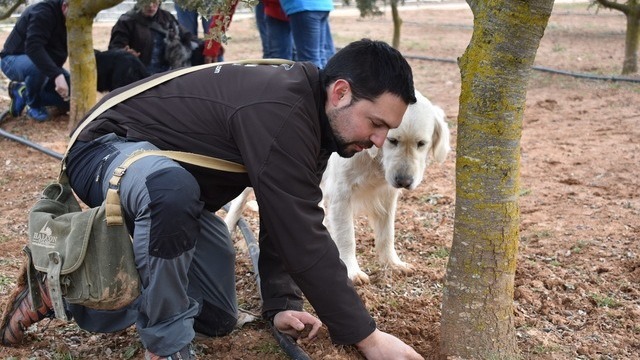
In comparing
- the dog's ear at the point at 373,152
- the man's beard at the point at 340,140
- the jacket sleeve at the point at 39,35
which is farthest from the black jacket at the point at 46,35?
the man's beard at the point at 340,140

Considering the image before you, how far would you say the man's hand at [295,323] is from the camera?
10.9 feet

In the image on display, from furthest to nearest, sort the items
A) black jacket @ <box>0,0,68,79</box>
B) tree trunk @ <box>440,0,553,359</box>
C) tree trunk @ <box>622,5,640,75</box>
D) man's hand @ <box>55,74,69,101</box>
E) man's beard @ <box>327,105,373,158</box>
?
tree trunk @ <box>622,5,640,75</box> → man's hand @ <box>55,74,69,101</box> → black jacket @ <box>0,0,68,79</box> → man's beard @ <box>327,105,373,158</box> → tree trunk @ <box>440,0,553,359</box>

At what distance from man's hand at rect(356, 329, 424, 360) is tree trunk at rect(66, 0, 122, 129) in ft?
17.0

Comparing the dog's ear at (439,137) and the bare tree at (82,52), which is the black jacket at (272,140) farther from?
the bare tree at (82,52)

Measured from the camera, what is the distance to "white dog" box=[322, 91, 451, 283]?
4168mm

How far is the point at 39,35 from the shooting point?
7.78 metres

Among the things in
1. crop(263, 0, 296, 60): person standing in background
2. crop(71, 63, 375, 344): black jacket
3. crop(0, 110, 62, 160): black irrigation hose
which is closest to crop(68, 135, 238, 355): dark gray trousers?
crop(71, 63, 375, 344): black jacket

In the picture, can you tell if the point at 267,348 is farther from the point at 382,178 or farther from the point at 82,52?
the point at 82,52

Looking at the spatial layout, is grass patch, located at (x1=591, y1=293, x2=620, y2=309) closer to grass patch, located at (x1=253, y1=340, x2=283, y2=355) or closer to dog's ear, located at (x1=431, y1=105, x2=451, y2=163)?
dog's ear, located at (x1=431, y1=105, x2=451, y2=163)

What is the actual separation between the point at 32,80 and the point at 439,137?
5.57 metres

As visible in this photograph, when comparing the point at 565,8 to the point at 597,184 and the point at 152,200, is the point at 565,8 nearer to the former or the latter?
the point at 597,184

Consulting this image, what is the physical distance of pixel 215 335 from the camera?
353 centimetres

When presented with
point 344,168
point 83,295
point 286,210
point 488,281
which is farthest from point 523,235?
point 83,295

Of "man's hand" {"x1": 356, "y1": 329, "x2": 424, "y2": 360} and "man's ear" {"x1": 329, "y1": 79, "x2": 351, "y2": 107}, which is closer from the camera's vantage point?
"man's ear" {"x1": 329, "y1": 79, "x2": 351, "y2": 107}
